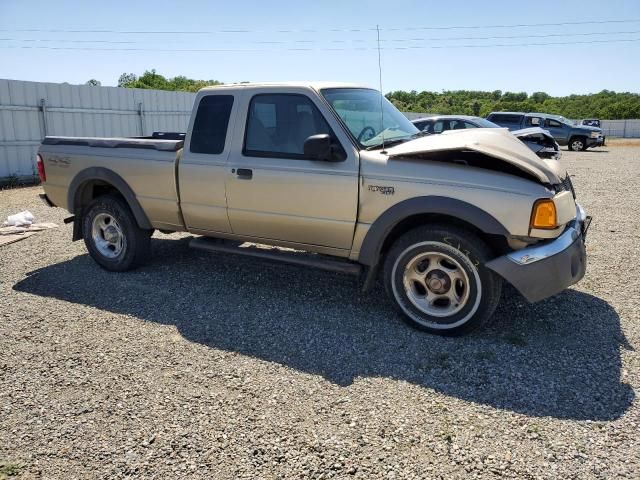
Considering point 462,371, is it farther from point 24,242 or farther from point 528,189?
point 24,242

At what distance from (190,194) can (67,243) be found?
3.18 metres

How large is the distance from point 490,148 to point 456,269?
100 cm

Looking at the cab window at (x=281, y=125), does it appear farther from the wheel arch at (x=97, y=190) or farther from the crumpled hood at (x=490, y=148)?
the wheel arch at (x=97, y=190)

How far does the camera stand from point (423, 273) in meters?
4.36

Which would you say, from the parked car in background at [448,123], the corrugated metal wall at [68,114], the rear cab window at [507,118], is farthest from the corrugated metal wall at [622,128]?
the corrugated metal wall at [68,114]

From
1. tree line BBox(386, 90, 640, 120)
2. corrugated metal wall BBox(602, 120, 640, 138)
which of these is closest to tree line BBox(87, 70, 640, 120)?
tree line BBox(386, 90, 640, 120)

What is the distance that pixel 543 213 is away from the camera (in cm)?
386

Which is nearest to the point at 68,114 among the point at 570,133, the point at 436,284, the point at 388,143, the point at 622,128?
the point at 388,143

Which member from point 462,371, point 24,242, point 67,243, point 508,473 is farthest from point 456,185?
point 24,242

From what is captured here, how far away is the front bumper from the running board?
4.09 ft

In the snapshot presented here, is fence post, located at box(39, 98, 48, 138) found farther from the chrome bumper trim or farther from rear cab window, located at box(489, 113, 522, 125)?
rear cab window, located at box(489, 113, 522, 125)

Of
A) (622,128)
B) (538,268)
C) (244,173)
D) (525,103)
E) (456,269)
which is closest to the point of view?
(538,268)

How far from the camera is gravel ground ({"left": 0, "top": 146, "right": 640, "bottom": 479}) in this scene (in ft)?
9.31

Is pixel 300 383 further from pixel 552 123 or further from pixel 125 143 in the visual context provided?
pixel 552 123
